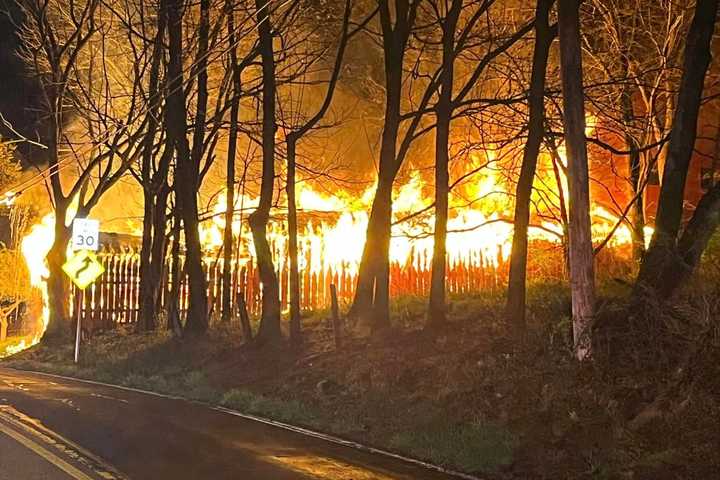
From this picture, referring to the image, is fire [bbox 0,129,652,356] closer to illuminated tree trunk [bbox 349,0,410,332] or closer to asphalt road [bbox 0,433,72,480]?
illuminated tree trunk [bbox 349,0,410,332]

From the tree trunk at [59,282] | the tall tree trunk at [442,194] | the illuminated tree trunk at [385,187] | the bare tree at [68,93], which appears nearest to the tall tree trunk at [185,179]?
the bare tree at [68,93]

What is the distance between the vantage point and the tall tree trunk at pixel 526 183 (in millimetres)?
13656

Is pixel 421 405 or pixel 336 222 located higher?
pixel 336 222

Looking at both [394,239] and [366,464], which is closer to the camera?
[366,464]

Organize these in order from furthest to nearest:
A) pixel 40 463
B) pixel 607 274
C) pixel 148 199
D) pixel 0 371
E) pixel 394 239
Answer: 1. pixel 148 199
2. pixel 394 239
3. pixel 0 371
4. pixel 607 274
5. pixel 40 463

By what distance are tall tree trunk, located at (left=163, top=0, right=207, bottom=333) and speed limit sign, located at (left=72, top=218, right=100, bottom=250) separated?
2.46m

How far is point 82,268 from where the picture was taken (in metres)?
→ 22.2

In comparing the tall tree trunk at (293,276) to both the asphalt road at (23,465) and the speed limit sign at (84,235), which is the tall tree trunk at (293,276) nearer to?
the speed limit sign at (84,235)

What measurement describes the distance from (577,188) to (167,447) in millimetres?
5939

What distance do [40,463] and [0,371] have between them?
14.0 m

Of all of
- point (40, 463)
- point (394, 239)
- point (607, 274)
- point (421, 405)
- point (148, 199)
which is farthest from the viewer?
point (148, 199)

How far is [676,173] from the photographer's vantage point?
11.3m

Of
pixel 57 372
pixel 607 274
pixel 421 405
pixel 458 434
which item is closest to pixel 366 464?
pixel 458 434

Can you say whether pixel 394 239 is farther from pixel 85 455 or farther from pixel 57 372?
pixel 85 455
